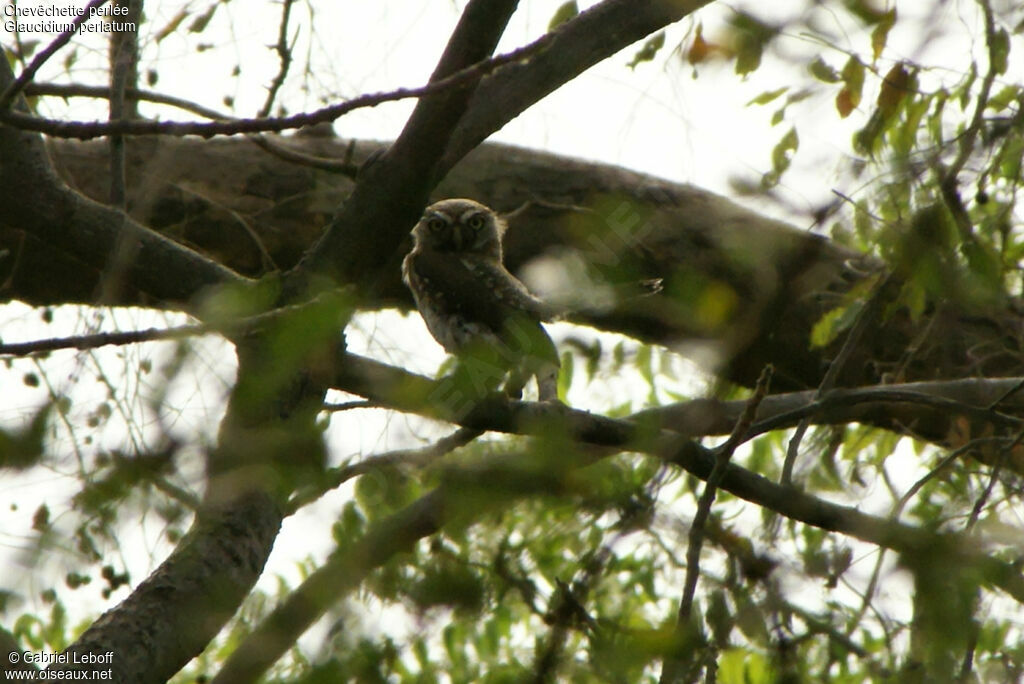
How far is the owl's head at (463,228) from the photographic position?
5.41m

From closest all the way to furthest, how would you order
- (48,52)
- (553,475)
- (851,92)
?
(553,475), (48,52), (851,92)

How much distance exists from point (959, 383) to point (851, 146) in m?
1.56

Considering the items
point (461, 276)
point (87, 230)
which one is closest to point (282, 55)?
point (87, 230)

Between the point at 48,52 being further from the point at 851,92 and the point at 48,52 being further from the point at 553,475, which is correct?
the point at 851,92

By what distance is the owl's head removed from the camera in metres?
5.41

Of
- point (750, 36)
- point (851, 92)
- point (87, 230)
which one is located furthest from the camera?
point (87, 230)

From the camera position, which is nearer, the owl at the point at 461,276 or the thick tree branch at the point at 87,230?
the thick tree branch at the point at 87,230

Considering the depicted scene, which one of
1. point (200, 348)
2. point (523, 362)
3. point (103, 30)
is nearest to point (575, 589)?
point (523, 362)

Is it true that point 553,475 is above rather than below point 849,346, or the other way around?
below

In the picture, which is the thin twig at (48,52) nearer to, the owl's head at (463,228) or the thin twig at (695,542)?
the thin twig at (695,542)

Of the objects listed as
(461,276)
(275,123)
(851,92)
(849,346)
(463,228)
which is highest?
(463,228)

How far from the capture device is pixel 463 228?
551 centimetres

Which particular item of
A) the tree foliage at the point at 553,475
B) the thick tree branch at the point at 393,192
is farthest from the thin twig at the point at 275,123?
the thick tree branch at the point at 393,192

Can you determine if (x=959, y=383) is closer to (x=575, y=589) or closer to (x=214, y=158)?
(x=575, y=589)
